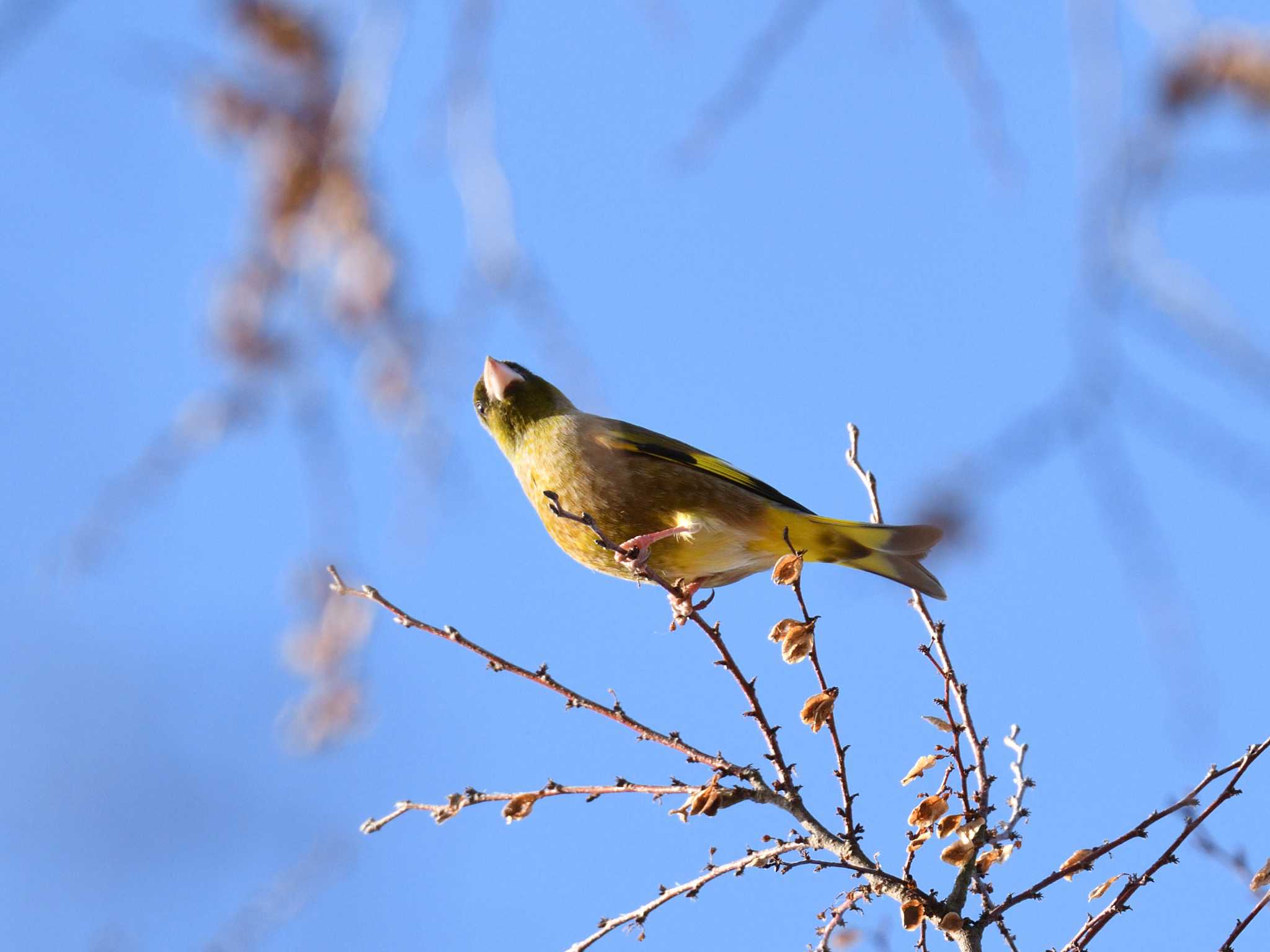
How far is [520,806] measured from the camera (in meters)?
2.23

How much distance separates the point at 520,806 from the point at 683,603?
0.49 meters

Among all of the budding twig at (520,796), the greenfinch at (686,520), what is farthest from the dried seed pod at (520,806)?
the greenfinch at (686,520)

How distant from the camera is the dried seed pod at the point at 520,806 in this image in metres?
2.21

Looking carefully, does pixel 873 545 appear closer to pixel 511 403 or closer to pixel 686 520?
pixel 686 520

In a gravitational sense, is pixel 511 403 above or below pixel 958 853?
above

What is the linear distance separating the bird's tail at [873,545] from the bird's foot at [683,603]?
1.14 feet

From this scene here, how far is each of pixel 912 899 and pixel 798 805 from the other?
0.24 m

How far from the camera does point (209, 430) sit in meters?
3.34

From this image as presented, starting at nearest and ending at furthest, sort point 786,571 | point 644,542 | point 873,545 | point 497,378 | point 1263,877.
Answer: point 1263,877, point 786,571, point 644,542, point 873,545, point 497,378

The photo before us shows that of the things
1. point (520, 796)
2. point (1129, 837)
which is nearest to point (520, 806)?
point (520, 796)

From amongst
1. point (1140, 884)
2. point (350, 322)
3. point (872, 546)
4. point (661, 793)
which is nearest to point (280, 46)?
point (350, 322)

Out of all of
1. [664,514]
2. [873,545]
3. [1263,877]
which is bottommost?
[1263,877]

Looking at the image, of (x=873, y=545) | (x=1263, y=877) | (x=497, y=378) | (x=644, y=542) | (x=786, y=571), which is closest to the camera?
(x=1263, y=877)

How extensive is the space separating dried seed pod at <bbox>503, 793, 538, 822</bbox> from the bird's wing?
1565 millimetres
